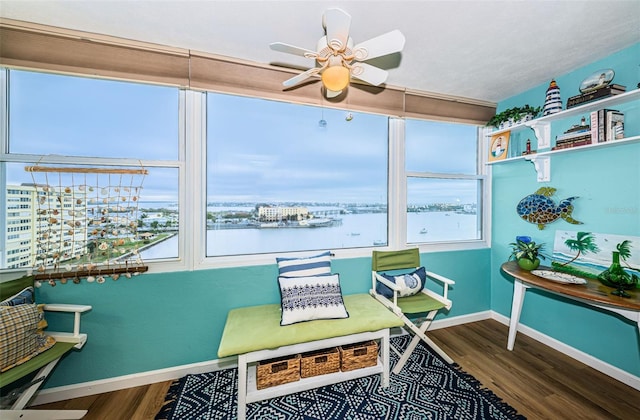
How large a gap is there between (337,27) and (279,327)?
1.90 meters

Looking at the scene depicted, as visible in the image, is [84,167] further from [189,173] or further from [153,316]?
[153,316]

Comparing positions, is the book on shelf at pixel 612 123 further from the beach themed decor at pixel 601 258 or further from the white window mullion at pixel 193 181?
the white window mullion at pixel 193 181

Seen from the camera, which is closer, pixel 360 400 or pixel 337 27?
pixel 337 27

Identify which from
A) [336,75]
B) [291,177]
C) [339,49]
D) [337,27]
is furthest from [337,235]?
[337,27]

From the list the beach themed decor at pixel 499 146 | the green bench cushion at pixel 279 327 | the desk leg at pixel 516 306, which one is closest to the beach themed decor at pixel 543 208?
the beach themed decor at pixel 499 146

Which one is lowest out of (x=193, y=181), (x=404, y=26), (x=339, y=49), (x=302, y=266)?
(x=302, y=266)

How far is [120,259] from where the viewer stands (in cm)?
188

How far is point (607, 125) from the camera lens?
1848mm

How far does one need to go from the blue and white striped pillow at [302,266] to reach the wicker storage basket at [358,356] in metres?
0.60

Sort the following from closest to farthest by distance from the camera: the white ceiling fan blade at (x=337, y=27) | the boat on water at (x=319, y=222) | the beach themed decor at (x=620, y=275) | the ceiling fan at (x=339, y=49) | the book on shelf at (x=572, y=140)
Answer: the white ceiling fan blade at (x=337, y=27) < the ceiling fan at (x=339, y=49) < the beach themed decor at (x=620, y=275) < the book on shelf at (x=572, y=140) < the boat on water at (x=319, y=222)

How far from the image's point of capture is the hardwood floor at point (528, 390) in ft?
5.42

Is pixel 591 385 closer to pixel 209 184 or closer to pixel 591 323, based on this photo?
pixel 591 323

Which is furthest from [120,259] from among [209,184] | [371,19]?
[371,19]

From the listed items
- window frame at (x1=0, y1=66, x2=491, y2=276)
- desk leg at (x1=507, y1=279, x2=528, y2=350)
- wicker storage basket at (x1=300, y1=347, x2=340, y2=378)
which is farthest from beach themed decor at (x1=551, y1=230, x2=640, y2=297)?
window frame at (x1=0, y1=66, x2=491, y2=276)
